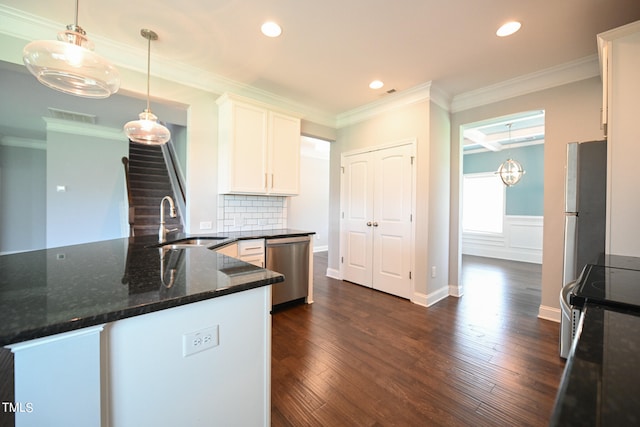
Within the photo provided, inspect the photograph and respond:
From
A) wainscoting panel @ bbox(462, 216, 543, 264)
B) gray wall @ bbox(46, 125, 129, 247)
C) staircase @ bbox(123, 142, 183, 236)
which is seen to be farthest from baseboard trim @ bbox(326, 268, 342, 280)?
wainscoting panel @ bbox(462, 216, 543, 264)

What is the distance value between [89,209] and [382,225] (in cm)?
578

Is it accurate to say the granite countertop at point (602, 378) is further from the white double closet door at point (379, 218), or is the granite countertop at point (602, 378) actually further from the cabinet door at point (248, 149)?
the cabinet door at point (248, 149)

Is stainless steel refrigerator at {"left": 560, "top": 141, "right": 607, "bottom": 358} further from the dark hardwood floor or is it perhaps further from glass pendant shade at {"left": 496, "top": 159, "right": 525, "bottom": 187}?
glass pendant shade at {"left": 496, "top": 159, "right": 525, "bottom": 187}

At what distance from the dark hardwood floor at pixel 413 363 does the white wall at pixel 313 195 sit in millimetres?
3629

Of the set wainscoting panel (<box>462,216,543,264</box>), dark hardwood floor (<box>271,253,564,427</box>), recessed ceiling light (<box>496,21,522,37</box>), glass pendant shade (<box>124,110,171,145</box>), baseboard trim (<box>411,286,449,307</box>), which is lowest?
dark hardwood floor (<box>271,253,564,427</box>)

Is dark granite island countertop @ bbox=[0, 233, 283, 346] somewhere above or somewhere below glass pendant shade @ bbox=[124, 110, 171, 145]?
below

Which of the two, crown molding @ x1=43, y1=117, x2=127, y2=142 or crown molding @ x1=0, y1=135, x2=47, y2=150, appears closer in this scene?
crown molding @ x1=43, y1=117, x2=127, y2=142

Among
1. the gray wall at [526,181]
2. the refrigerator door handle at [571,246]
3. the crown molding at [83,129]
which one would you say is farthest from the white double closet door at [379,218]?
the crown molding at [83,129]

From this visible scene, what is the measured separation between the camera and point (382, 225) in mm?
3668

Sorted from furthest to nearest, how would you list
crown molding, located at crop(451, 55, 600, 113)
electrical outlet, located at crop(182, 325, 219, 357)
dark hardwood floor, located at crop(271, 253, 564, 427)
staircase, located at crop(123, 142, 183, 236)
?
staircase, located at crop(123, 142, 183, 236)
crown molding, located at crop(451, 55, 600, 113)
dark hardwood floor, located at crop(271, 253, 564, 427)
electrical outlet, located at crop(182, 325, 219, 357)

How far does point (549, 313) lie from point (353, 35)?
352 cm

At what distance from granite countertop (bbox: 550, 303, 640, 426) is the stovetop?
0.15m

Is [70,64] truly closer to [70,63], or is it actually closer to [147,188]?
[70,63]

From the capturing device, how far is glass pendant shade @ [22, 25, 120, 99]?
1.19 m
